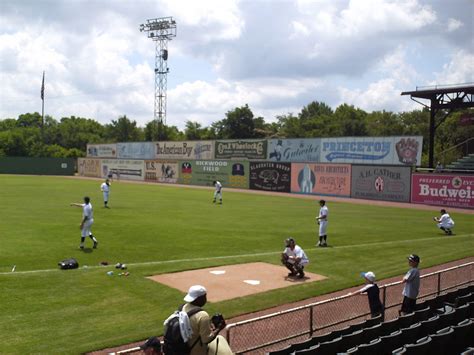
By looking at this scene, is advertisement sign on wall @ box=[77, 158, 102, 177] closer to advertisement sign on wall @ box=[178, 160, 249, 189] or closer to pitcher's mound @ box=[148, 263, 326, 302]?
advertisement sign on wall @ box=[178, 160, 249, 189]

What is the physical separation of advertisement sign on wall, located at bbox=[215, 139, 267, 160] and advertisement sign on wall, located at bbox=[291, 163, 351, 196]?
743 cm

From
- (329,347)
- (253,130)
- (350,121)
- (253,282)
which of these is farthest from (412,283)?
(253,130)

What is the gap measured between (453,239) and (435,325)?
1575 centimetres

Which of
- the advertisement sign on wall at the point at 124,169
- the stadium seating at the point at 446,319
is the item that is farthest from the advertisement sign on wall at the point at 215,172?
the stadium seating at the point at 446,319

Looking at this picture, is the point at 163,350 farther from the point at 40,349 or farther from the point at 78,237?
the point at 78,237

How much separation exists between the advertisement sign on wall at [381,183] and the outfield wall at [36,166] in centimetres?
6090

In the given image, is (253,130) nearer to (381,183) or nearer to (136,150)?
(136,150)

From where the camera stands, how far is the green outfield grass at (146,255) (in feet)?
33.1

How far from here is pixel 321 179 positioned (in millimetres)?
50906

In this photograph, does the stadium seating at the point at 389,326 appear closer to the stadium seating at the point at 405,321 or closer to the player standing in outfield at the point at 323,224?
the stadium seating at the point at 405,321

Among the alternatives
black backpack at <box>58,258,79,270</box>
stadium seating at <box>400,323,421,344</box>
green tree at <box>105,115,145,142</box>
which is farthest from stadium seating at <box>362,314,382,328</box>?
green tree at <box>105,115,145,142</box>

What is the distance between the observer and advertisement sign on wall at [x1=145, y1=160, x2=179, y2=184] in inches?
2780

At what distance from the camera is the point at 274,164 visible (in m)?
56.6

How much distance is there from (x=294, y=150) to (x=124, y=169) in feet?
113
